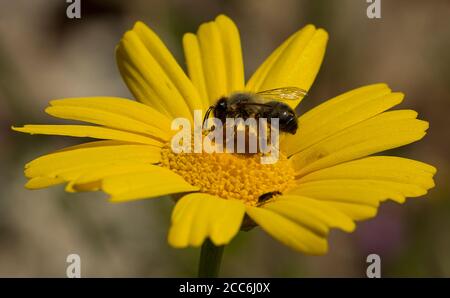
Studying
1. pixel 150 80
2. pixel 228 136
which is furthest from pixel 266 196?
pixel 150 80

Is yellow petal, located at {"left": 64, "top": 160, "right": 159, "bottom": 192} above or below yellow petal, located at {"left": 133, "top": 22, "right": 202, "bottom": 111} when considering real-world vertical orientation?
below

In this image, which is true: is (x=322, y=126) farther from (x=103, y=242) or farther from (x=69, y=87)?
(x=69, y=87)

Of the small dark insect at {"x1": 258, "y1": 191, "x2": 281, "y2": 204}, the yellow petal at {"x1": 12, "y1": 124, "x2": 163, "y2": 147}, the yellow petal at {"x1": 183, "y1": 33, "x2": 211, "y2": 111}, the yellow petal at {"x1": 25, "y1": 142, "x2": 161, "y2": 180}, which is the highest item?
the yellow petal at {"x1": 183, "y1": 33, "x2": 211, "y2": 111}

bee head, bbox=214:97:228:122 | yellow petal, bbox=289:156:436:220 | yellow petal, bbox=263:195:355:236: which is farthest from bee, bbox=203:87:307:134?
yellow petal, bbox=263:195:355:236

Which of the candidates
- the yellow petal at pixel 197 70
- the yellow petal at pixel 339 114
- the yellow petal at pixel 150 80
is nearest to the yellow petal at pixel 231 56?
the yellow petal at pixel 197 70

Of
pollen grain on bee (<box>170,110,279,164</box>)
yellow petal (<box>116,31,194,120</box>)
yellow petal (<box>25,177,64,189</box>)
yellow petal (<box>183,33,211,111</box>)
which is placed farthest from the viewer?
yellow petal (<box>183,33,211,111</box>)

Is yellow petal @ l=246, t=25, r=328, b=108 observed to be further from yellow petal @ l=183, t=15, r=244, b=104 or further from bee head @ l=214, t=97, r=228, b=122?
bee head @ l=214, t=97, r=228, b=122
